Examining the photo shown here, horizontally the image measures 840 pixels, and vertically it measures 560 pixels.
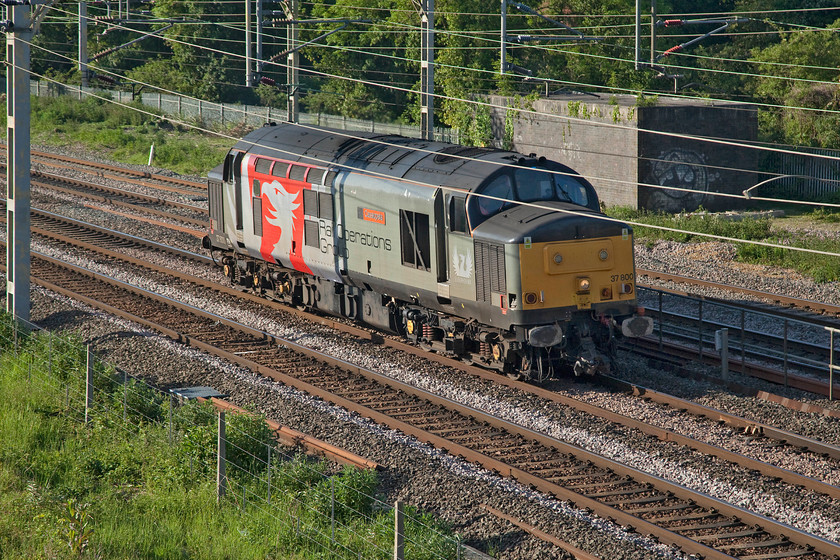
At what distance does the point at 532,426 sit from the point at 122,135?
124 feet

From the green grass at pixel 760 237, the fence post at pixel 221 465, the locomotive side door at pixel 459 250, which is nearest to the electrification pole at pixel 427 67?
the green grass at pixel 760 237

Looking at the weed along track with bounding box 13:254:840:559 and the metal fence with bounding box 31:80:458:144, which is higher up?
the metal fence with bounding box 31:80:458:144

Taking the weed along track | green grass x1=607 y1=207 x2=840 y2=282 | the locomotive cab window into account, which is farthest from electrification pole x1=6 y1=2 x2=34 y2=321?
green grass x1=607 y1=207 x2=840 y2=282

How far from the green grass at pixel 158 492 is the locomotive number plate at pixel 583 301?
513cm

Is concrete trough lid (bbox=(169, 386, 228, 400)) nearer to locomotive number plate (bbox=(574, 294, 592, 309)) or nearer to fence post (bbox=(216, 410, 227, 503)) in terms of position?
fence post (bbox=(216, 410, 227, 503))

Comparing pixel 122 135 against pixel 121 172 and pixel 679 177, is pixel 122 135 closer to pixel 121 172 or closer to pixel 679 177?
pixel 121 172

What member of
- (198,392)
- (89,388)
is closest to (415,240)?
(198,392)

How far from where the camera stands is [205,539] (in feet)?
32.4

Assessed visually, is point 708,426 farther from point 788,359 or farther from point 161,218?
point 161,218

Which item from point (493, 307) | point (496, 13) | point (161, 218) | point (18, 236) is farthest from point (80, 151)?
point (493, 307)

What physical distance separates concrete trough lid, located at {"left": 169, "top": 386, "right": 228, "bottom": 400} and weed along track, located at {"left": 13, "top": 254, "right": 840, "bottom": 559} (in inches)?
45.1

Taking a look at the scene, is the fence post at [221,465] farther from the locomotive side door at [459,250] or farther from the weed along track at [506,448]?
the locomotive side door at [459,250]

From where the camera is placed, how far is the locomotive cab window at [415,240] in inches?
647

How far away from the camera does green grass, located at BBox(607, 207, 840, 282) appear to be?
23.2 metres
